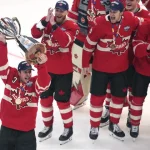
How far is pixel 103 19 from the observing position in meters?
3.14

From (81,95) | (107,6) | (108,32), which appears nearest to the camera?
(108,32)

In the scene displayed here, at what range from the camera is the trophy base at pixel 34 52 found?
2.47 meters

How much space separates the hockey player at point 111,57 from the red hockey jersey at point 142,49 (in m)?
0.07

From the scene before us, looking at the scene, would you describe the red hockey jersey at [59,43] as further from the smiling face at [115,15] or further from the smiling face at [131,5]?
the smiling face at [131,5]

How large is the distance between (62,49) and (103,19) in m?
0.37

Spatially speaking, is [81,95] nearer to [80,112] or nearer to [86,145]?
[80,112]

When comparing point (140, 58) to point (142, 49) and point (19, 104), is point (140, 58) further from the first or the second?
point (19, 104)

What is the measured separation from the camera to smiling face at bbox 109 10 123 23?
121 inches

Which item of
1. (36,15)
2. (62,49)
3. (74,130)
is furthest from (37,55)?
(36,15)

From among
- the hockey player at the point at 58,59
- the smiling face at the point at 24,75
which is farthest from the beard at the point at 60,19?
the smiling face at the point at 24,75

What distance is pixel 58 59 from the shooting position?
3.26m

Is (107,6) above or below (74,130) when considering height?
Result: above

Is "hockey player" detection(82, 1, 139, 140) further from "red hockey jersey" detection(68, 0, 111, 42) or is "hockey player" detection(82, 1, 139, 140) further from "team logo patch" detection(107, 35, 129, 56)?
"red hockey jersey" detection(68, 0, 111, 42)

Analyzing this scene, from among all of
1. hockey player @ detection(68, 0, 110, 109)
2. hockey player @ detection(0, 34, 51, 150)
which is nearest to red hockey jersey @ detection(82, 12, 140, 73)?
hockey player @ detection(68, 0, 110, 109)
